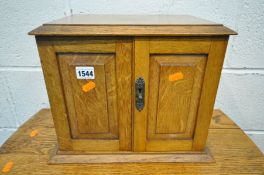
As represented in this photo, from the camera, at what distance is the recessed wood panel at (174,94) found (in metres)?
0.54

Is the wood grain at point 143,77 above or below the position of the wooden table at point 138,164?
above

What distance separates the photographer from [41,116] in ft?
3.03

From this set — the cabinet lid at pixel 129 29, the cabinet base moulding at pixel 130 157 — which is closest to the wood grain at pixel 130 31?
the cabinet lid at pixel 129 29

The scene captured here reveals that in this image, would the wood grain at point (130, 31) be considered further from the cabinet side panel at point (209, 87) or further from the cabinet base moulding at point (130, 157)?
the cabinet base moulding at point (130, 157)

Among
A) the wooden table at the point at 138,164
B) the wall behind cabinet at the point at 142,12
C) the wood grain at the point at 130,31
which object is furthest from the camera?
the wall behind cabinet at the point at 142,12

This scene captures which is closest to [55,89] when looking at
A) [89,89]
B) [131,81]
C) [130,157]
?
[89,89]

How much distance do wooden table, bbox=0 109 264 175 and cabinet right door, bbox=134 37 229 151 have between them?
0.23 ft

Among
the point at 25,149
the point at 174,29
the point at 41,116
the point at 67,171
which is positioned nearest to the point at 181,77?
the point at 174,29

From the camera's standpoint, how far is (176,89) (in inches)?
22.7

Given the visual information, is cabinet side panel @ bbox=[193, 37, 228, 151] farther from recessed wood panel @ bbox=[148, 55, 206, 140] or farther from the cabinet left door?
the cabinet left door

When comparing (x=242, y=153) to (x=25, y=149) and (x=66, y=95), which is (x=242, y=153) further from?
(x=25, y=149)

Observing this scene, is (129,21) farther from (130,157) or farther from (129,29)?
(130,157)

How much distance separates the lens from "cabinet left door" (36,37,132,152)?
1.71 feet

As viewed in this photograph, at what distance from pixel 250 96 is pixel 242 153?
0.48 meters
